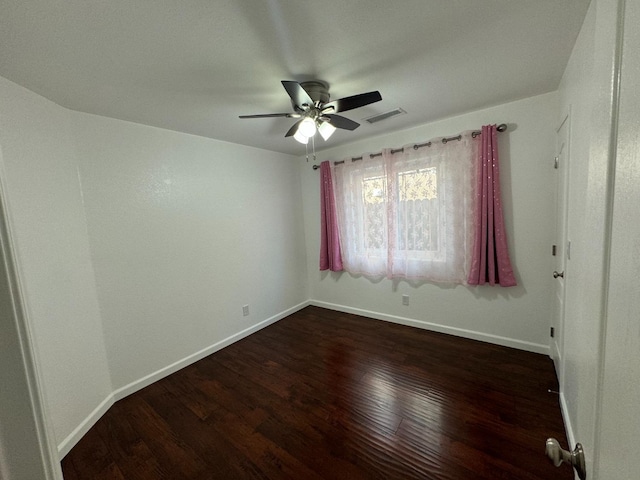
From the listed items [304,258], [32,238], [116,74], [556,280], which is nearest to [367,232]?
[304,258]

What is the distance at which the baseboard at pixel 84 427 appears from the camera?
1555 millimetres

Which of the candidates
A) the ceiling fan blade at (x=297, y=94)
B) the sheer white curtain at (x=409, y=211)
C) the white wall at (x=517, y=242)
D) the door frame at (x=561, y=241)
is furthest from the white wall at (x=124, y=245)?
the door frame at (x=561, y=241)

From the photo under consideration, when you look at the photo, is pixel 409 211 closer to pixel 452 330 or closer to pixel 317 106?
pixel 452 330

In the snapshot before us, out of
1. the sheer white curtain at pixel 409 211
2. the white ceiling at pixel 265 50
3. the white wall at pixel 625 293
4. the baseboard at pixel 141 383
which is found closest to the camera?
the white wall at pixel 625 293

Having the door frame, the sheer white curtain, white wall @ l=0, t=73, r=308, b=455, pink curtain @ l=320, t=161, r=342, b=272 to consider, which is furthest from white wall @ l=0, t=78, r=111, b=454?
the door frame

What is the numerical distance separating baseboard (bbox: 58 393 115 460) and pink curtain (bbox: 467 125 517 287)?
3.44 m

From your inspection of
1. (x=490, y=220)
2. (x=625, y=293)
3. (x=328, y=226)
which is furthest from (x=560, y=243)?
(x=328, y=226)

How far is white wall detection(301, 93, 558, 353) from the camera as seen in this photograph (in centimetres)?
214

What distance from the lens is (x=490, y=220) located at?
2312 millimetres

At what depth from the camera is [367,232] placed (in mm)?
3186

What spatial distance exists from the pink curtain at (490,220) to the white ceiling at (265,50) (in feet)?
1.51

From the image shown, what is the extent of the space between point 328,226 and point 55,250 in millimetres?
2647

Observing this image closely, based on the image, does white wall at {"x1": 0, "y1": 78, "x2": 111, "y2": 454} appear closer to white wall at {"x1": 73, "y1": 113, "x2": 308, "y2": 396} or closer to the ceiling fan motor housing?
white wall at {"x1": 73, "y1": 113, "x2": 308, "y2": 396}

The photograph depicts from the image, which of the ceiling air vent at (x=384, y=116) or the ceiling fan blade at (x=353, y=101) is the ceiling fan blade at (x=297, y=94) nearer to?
the ceiling fan blade at (x=353, y=101)
